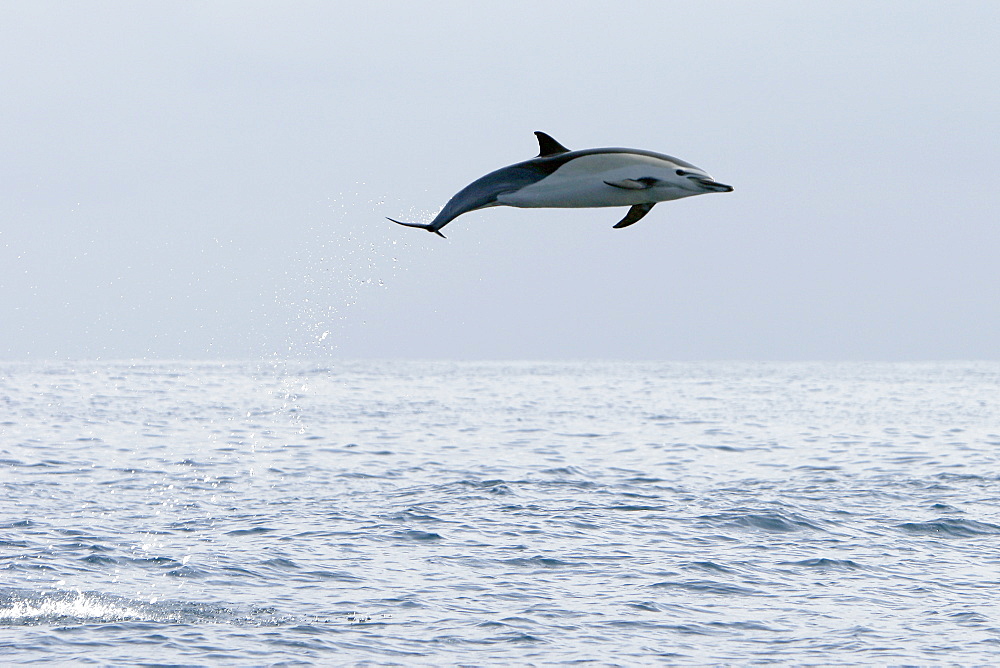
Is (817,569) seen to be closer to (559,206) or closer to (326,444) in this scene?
(559,206)

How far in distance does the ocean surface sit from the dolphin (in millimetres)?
9168

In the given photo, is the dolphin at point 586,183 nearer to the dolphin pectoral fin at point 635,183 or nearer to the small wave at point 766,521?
the dolphin pectoral fin at point 635,183

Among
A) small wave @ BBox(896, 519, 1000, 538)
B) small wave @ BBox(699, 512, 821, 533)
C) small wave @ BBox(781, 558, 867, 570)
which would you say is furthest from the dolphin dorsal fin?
small wave @ BBox(896, 519, 1000, 538)

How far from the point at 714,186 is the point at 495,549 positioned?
1527 cm

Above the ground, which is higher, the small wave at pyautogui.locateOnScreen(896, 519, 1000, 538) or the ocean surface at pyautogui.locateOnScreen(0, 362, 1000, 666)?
the small wave at pyautogui.locateOnScreen(896, 519, 1000, 538)

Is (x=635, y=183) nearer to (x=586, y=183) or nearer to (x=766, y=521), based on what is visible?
(x=586, y=183)

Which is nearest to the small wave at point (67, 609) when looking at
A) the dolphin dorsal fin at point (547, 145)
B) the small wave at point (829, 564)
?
the small wave at point (829, 564)

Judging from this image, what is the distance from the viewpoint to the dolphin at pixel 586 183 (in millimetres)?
4820

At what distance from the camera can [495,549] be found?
1941cm

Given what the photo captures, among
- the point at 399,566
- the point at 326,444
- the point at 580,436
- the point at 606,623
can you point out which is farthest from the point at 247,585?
the point at 580,436

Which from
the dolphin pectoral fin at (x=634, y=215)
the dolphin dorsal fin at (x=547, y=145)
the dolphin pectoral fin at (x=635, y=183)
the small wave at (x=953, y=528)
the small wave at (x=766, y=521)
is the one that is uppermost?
the dolphin dorsal fin at (x=547, y=145)

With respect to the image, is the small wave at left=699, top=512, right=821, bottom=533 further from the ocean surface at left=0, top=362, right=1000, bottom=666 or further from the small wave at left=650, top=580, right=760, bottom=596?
the small wave at left=650, top=580, right=760, bottom=596

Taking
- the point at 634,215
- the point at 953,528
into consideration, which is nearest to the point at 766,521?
the point at 953,528

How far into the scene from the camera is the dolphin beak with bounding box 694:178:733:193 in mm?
4664
